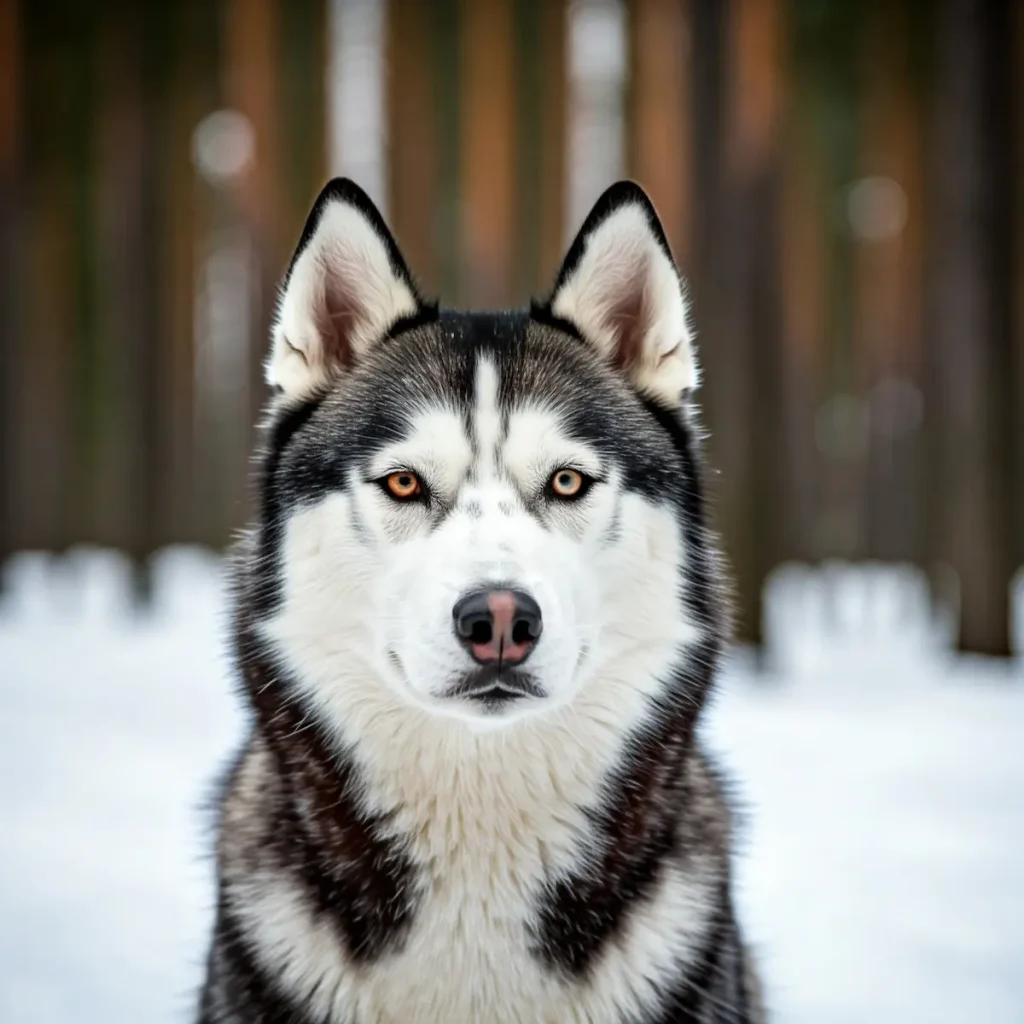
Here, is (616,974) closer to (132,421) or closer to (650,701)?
(650,701)

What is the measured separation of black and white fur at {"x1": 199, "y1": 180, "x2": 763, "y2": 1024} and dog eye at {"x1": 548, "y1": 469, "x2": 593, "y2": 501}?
0.06 ft

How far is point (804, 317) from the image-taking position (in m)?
16.0

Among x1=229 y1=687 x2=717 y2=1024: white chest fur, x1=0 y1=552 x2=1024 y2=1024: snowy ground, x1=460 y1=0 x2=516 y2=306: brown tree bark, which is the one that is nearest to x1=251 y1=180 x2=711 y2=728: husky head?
x1=229 y1=687 x2=717 y2=1024: white chest fur

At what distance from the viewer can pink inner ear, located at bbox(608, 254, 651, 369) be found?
2.56 m

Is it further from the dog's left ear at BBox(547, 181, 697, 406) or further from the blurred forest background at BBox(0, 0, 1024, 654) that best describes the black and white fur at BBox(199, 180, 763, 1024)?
the blurred forest background at BBox(0, 0, 1024, 654)

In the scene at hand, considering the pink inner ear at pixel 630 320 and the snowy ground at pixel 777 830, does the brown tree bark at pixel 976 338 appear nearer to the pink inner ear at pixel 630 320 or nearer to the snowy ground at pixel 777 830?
the snowy ground at pixel 777 830

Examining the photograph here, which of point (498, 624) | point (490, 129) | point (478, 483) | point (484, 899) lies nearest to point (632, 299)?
point (478, 483)

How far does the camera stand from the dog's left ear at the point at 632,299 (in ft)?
7.95

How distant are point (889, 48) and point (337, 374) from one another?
1272 cm

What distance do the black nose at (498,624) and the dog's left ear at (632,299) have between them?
93 centimetres

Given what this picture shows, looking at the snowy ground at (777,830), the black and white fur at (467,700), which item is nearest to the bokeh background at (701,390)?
the snowy ground at (777,830)

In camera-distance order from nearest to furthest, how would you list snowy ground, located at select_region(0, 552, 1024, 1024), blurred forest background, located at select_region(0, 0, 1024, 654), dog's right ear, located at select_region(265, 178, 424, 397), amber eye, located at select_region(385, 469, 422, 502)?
amber eye, located at select_region(385, 469, 422, 502), dog's right ear, located at select_region(265, 178, 424, 397), snowy ground, located at select_region(0, 552, 1024, 1024), blurred forest background, located at select_region(0, 0, 1024, 654)

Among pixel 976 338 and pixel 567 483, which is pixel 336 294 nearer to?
pixel 567 483

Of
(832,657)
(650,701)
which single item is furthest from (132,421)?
(650,701)
